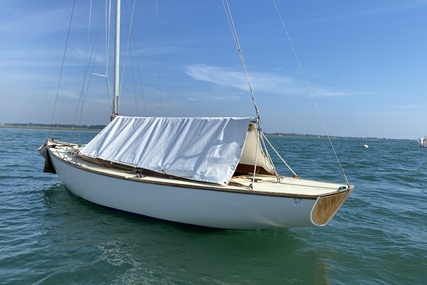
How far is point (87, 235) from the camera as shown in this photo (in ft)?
24.1

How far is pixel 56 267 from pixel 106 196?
286 centimetres

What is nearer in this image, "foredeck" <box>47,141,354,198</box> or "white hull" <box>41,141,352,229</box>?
"white hull" <box>41,141,352,229</box>

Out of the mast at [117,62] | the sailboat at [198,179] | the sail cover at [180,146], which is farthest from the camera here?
the mast at [117,62]

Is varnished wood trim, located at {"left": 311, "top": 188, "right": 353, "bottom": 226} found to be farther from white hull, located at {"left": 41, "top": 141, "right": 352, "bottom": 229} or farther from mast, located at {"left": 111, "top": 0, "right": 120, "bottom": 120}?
mast, located at {"left": 111, "top": 0, "right": 120, "bottom": 120}

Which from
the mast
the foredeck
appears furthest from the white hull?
the mast

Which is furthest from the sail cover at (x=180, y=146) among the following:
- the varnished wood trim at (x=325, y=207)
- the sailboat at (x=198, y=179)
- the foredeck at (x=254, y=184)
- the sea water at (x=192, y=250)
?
the varnished wood trim at (x=325, y=207)

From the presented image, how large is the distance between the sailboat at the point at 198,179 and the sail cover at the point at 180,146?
19mm

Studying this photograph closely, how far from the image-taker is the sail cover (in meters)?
7.11

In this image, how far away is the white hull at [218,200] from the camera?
611 cm

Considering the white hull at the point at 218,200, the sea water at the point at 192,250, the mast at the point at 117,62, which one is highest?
the mast at the point at 117,62

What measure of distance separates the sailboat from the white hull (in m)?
0.02

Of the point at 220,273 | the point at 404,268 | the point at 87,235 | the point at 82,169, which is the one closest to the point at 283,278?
the point at 220,273

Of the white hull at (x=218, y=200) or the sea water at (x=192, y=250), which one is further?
the white hull at (x=218, y=200)

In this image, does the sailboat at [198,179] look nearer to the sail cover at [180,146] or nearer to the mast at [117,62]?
the sail cover at [180,146]
